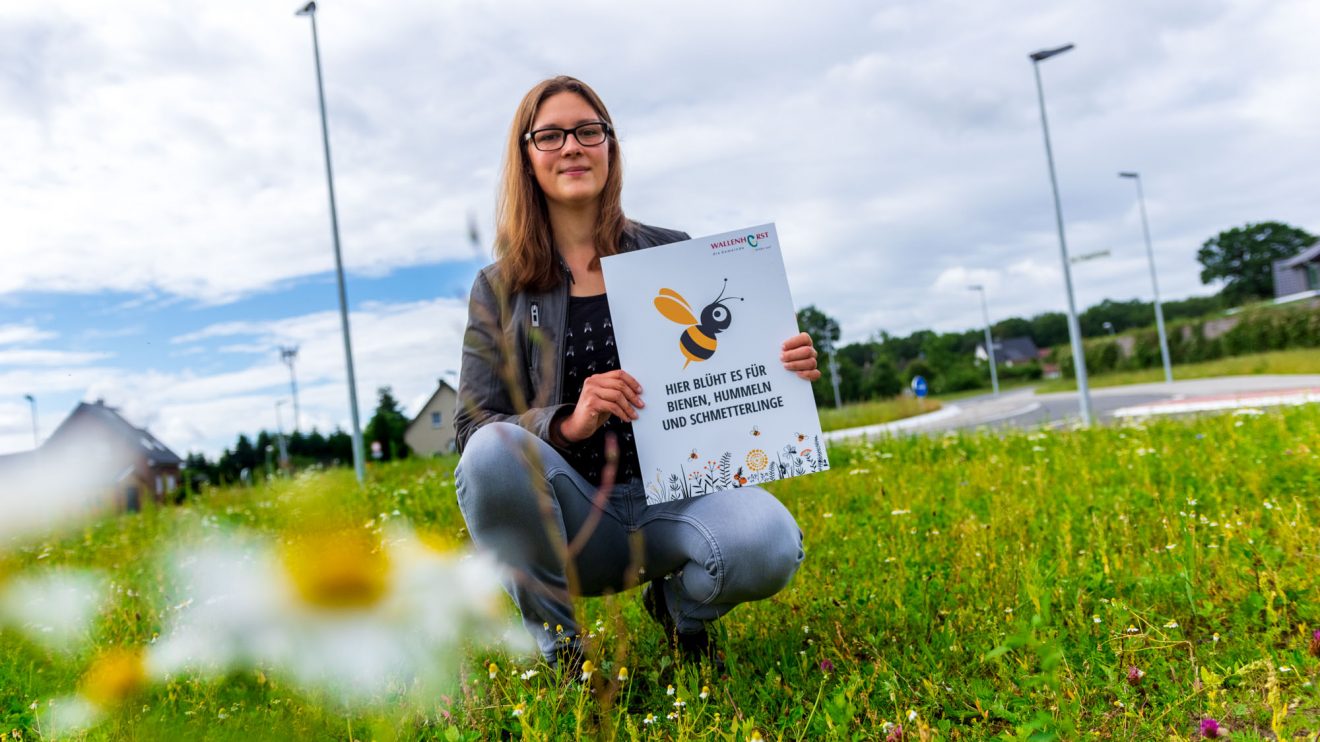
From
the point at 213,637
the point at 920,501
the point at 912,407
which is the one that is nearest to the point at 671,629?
the point at 213,637

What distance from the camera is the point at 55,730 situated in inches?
86.5

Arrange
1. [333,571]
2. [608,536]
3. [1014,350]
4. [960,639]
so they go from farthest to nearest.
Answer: [1014,350]
[960,639]
[608,536]
[333,571]

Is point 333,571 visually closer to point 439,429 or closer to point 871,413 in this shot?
point 439,429

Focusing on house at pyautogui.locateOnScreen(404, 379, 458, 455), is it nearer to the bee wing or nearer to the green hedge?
the bee wing

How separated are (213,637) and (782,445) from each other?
2064mm

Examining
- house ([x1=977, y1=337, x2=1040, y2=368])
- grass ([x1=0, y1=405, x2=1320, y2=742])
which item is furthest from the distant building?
house ([x1=977, y1=337, x2=1040, y2=368])

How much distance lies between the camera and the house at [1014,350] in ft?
286

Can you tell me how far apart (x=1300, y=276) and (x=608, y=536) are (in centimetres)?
6835

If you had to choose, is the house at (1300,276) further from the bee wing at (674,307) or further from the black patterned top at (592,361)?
the bee wing at (674,307)

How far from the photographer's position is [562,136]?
7.91 feet

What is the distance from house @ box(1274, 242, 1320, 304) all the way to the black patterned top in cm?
5842

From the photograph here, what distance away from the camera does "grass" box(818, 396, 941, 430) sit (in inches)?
797

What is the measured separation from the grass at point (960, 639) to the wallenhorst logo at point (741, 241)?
3.20ft

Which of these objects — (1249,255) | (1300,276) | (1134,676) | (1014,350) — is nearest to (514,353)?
(1134,676)
